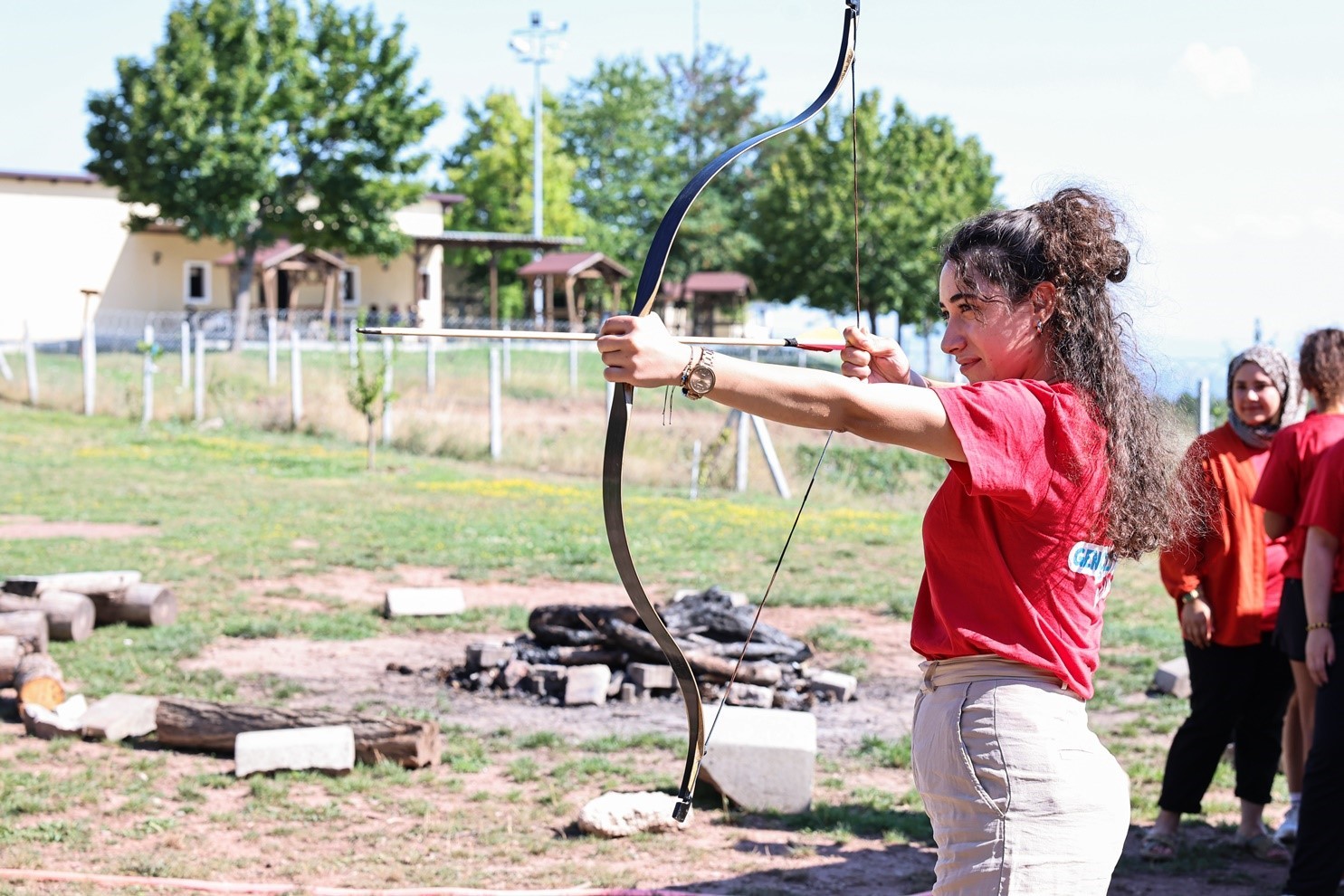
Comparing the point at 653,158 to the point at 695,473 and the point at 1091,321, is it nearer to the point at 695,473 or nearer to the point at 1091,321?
the point at 695,473

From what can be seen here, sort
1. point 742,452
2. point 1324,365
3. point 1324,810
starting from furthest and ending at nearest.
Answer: point 742,452, point 1324,365, point 1324,810

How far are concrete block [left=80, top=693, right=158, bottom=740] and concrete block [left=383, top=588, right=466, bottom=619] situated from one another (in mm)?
2835

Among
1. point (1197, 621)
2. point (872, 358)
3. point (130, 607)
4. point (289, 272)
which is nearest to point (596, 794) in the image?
point (1197, 621)

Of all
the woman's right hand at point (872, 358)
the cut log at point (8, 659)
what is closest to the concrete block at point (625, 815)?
the woman's right hand at point (872, 358)

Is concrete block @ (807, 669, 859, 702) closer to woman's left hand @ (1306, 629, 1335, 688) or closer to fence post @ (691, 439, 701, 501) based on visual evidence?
woman's left hand @ (1306, 629, 1335, 688)

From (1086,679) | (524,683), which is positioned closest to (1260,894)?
(1086,679)

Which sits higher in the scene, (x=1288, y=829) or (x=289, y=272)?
(x=289, y=272)

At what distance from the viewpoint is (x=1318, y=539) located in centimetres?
421

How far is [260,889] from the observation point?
4.56m

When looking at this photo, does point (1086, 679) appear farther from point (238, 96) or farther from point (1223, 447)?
point (238, 96)

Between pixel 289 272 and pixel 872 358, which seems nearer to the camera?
pixel 872 358

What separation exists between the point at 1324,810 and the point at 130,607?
281 inches

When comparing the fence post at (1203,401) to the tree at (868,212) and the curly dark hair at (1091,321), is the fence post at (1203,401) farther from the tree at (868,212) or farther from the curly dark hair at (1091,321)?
the tree at (868,212)

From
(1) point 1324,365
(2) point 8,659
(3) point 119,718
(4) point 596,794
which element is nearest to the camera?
(1) point 1324,365
